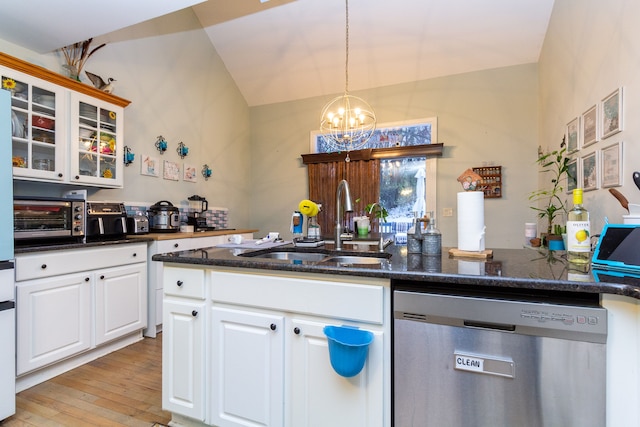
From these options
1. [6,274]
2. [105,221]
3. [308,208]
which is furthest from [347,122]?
[6,274]

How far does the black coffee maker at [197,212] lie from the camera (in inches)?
147

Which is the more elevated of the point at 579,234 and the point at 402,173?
the point at 402,173

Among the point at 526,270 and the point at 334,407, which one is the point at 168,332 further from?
the point at 526,270

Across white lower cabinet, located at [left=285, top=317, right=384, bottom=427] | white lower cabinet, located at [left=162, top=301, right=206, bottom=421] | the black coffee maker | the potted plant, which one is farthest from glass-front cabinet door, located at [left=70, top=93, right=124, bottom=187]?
the potted plant

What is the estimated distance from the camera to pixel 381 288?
119cm

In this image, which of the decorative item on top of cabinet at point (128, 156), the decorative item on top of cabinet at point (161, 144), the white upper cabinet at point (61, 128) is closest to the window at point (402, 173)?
the decorative item on top of cabinet at point (161, 144)

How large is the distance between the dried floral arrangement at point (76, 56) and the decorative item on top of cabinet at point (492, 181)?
438cm

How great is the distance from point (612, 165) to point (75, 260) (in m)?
3.74

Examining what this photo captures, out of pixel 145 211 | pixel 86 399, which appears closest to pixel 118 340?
A: pixel 86 399

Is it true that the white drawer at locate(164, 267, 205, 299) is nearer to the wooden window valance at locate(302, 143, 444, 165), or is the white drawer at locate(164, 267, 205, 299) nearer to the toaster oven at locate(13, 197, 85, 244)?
the toaster oven at locate(13, 197, 85, 244)

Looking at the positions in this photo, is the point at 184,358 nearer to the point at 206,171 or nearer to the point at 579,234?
the point at 579,234

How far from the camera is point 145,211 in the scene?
11.3 feet

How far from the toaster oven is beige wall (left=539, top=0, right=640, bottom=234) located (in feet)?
12.3

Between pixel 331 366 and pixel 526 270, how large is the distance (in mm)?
831
